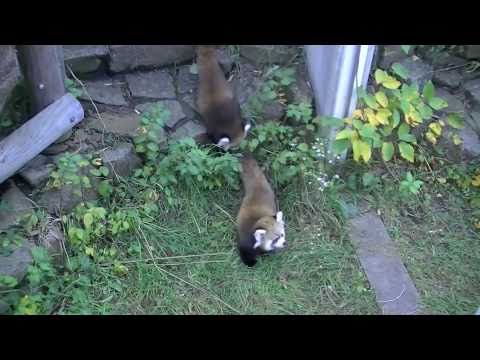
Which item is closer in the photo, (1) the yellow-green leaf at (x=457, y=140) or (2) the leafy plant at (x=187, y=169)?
(2) the leafy plant at (x=187, y=169)

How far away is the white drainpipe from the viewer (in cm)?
402

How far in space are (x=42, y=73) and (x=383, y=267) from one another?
8.86 feet

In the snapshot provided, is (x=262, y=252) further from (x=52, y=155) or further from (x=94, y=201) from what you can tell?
(x=52, y=155)

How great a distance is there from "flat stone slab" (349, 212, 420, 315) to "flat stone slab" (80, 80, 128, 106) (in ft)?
6.86

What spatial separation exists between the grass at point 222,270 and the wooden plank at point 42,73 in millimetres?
1036

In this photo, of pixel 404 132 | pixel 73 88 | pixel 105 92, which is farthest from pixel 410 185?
pixel 73 88

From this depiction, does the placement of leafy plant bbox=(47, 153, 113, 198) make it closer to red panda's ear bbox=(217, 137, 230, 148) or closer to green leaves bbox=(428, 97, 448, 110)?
red panda's ear bbox=(217, 137, 230, 148)

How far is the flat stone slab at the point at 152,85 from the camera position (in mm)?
4594

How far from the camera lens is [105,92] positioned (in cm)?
451

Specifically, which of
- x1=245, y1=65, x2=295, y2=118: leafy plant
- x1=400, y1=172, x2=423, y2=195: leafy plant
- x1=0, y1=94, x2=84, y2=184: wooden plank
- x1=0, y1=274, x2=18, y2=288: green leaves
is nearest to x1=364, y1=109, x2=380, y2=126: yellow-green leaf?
x1=400, y1=172, x2=423, y2=195: leafy plant

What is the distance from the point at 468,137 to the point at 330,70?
131 cm

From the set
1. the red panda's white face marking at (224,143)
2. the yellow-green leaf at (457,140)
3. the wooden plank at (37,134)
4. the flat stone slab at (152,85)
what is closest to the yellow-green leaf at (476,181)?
the yellow-green leaf at (457,140)

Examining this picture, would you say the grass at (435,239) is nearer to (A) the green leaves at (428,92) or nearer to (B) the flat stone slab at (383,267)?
(B) the flat stone slab at (383,267)

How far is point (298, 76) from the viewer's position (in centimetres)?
474
